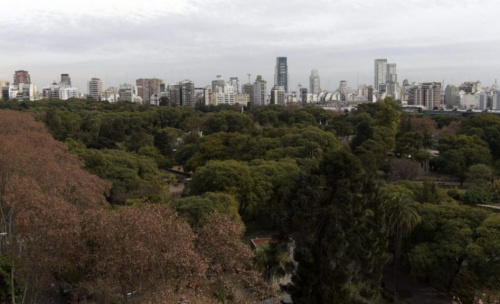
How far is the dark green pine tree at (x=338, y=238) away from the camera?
11.7 m

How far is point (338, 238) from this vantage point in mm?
11648

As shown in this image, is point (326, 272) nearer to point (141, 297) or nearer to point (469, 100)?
point (141, 297)

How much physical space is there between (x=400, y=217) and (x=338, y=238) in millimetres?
3884

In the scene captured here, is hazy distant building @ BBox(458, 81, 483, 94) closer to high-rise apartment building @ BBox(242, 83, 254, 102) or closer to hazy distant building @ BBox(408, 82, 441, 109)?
hazy distant building @ BBox(408, 82, 441, 109)

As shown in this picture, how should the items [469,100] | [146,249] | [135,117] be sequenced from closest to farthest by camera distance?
[146,249] → [135,117] → [469,100]

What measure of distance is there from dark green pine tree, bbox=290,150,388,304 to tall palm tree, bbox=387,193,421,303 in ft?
8.27

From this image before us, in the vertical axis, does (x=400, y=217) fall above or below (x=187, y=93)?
below

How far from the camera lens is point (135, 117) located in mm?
42625

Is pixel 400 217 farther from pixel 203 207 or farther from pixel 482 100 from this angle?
pixel 482 100

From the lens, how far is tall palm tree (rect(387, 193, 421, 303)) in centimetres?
1462

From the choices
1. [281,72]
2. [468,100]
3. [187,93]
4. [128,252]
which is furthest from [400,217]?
[281,72]

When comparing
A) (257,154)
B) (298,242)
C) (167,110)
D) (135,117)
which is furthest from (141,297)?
(167,110)

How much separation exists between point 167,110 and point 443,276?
3740 centimetres

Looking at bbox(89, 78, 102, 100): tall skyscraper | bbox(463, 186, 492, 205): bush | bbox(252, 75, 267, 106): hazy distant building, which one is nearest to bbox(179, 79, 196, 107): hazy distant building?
bbox(252, 75, 267, 106): hazy distant building
